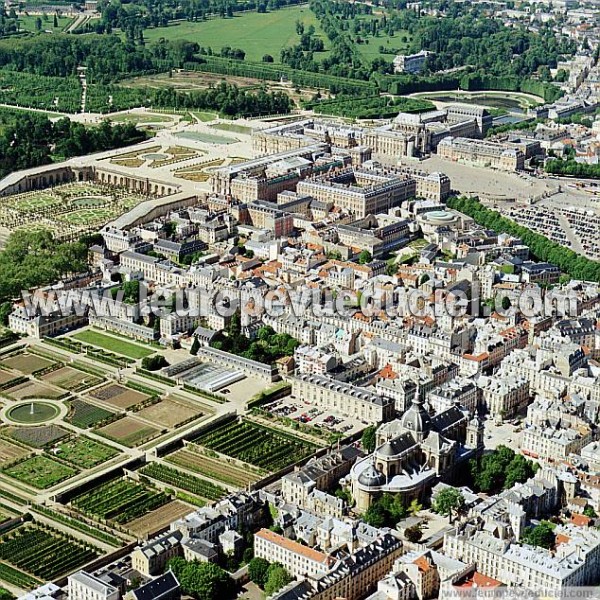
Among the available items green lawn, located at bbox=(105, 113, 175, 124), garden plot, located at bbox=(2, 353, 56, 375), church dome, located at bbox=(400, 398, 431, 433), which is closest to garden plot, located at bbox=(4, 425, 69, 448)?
garden plot, located at bbox=(2, 353, 56, 375)

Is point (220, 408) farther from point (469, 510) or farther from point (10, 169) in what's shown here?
point (10, 169)

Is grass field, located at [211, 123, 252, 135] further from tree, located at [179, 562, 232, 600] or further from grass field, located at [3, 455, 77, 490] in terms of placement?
tree, located at [179, 562, 232, 600]

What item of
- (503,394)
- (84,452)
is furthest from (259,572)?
(503,394)

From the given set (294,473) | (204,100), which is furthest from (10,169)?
(294,473)

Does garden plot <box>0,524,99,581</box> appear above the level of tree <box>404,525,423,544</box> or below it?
below

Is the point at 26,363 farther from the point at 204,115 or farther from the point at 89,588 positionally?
the point at 204,115

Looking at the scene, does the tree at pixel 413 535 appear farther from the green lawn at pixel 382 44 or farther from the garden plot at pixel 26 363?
the green lawn at pixel 382 44
